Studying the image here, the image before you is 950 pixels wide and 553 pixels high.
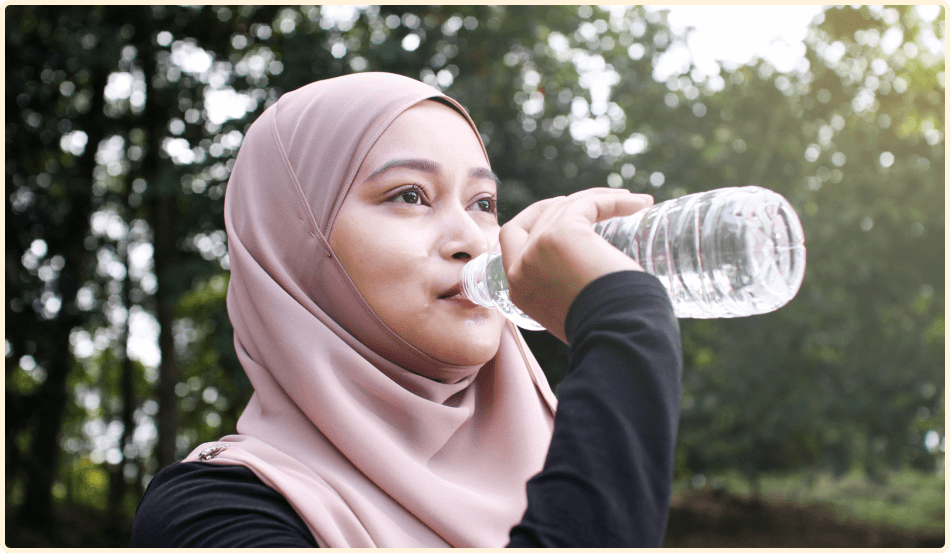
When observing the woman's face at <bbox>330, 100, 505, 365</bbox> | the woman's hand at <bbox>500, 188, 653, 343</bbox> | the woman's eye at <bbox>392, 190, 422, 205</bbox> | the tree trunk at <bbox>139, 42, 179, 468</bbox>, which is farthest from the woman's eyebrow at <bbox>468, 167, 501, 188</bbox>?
the tree trunk at <bbox>139, 42, 179, 468</bbox>

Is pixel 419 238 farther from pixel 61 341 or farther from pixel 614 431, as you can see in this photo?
pixel 61 341

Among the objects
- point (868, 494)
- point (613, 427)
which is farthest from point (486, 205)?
point (868, 494)

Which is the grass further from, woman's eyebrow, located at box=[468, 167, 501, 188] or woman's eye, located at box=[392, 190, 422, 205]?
woman's eye, located at box=[392, 190, 422, 205]

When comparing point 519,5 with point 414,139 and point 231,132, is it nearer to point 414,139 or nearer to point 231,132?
point 231,132

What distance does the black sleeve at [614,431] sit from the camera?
93cm

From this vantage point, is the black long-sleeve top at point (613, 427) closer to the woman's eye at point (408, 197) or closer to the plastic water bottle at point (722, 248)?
the plastic water bottle at point (722, 248)

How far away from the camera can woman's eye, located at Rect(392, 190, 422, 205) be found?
1.51 metres

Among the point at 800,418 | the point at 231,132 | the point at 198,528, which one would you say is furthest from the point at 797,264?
the point at 800,418

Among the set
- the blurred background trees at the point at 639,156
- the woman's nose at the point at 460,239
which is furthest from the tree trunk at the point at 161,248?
the woman's nose at the point at 460,239

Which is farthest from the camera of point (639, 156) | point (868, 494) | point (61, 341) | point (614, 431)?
point (868, 494)

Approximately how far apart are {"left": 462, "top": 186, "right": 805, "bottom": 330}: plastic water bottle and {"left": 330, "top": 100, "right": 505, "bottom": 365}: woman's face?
1.09 ft

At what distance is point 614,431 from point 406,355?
2.16 ft

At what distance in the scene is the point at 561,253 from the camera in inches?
41.8

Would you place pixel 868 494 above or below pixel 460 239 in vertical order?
below
